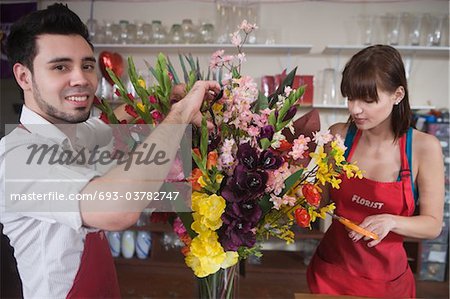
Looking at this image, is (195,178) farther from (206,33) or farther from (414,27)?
(414,27)

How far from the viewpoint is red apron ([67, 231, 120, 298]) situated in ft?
2.88

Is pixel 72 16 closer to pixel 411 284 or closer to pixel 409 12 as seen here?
pixel 411 284

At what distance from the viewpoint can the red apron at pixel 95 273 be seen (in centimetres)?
88

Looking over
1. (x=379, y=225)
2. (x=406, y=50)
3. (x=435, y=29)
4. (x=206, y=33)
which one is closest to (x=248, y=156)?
(x=379, y=225)

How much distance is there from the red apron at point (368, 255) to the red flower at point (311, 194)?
66cm

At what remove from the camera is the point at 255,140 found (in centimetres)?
73

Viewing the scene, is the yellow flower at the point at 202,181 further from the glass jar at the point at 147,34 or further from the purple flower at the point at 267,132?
the glass jar at the point at 147,34

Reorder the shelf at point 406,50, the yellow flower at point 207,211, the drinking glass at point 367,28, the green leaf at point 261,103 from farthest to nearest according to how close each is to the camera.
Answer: the drinking glass at point 367,28 < the shelf at point 406,50 < the green leaf at point 261,103 < the yellow flower at point 207,211

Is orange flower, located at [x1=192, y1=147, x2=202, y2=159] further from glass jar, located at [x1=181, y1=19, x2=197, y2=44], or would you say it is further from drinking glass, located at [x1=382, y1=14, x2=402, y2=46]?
drinking glass, located at [x1=382, y1=14, x2=402, y2=46]

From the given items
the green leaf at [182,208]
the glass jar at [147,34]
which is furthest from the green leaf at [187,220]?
the glass jar at [147,34]

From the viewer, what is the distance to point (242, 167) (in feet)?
2.28

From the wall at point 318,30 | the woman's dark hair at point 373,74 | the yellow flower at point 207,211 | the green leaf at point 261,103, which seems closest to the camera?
the yellow flower at point 207,211

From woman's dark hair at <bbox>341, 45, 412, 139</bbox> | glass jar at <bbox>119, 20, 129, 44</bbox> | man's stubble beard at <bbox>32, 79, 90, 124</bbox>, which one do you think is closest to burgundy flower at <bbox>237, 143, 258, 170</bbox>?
man's stubble beard at <bbox>32, 79, 90, 124</bbox>

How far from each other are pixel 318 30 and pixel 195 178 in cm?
292
